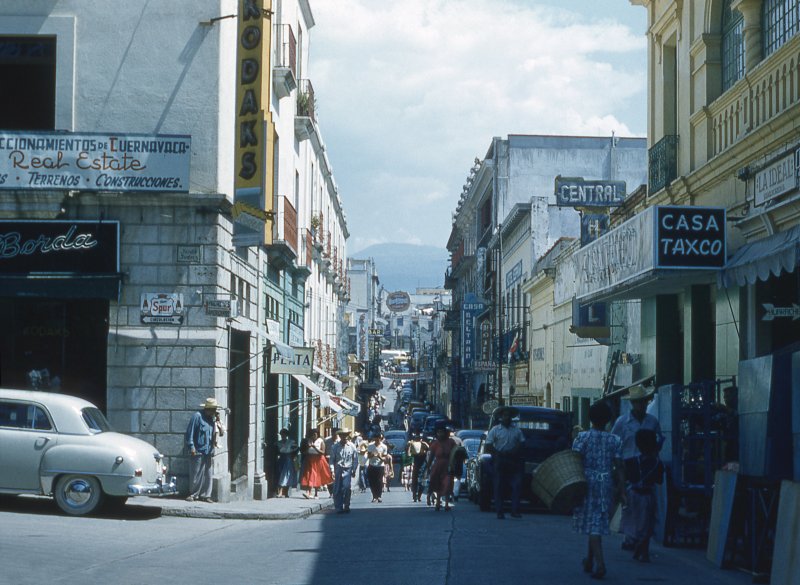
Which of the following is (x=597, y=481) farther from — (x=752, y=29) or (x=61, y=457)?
(x=752, y=29)

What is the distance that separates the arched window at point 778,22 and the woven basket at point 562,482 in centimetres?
802

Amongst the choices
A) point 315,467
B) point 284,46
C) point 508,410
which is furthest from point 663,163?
point 315,467

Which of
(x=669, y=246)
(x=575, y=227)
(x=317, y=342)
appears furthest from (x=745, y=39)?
(x=575, y=227)

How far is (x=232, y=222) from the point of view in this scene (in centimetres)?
2181

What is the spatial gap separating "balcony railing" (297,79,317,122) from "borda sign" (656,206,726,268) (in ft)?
53.8

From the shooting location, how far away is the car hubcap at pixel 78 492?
17094mm

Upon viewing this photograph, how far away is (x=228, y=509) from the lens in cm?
2020

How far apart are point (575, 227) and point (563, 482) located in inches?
1594

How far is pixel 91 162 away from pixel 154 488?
6.06m

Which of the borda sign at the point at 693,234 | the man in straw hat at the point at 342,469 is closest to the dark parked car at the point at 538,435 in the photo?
the man in straw hat at the point at 342,469

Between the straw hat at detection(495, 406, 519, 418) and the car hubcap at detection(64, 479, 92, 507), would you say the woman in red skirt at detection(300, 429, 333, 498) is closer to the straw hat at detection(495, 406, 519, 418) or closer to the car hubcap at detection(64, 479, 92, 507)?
the straw hat at detection(495, 406, 519, 418)

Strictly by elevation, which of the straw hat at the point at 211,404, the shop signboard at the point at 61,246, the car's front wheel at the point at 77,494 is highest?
the shop signboard at the point at 61,246

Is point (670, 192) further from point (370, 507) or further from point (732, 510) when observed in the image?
point (732, 510)

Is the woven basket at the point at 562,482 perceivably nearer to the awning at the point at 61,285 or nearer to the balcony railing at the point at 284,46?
the awning at the point at 61,285
